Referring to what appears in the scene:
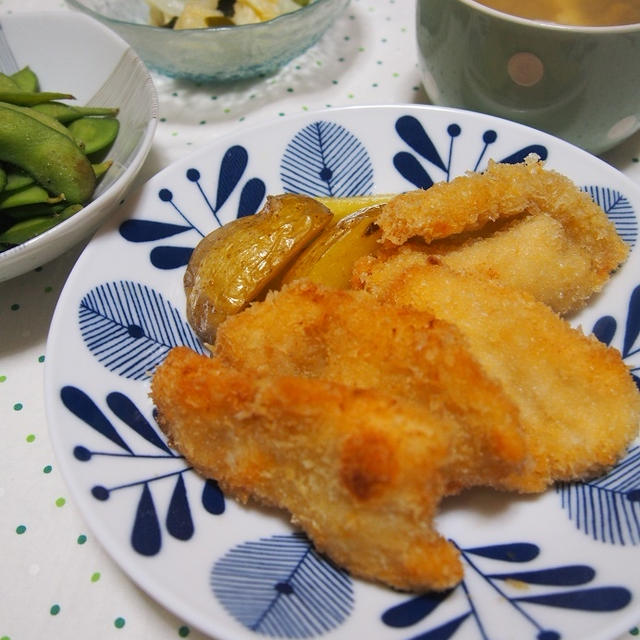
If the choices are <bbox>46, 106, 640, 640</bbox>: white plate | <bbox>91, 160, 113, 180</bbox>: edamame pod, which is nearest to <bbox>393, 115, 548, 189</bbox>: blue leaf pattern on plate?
<bbox>46, 106, 640, 640</bbox>: white plate

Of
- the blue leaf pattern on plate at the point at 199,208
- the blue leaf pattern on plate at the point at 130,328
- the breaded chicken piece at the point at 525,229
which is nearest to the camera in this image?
the blue leaf pattern on plate at the point at 130,328

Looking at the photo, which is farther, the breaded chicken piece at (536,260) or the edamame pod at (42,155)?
the edamame pod at (42,155)

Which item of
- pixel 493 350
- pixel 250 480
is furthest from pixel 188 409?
pixel 493 350

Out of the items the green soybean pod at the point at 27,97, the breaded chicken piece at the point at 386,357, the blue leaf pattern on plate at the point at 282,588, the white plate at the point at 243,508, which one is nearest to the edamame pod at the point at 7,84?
the green soybean pod at the point at 27,97

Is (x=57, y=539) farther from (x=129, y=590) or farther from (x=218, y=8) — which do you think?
(x=218, y=8)

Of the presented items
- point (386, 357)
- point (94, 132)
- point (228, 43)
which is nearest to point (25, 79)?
point (94, 132)

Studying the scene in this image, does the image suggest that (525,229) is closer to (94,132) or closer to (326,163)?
(326,163)

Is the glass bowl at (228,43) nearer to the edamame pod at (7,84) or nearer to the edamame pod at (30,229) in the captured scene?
the edamame pod at (7,84)
